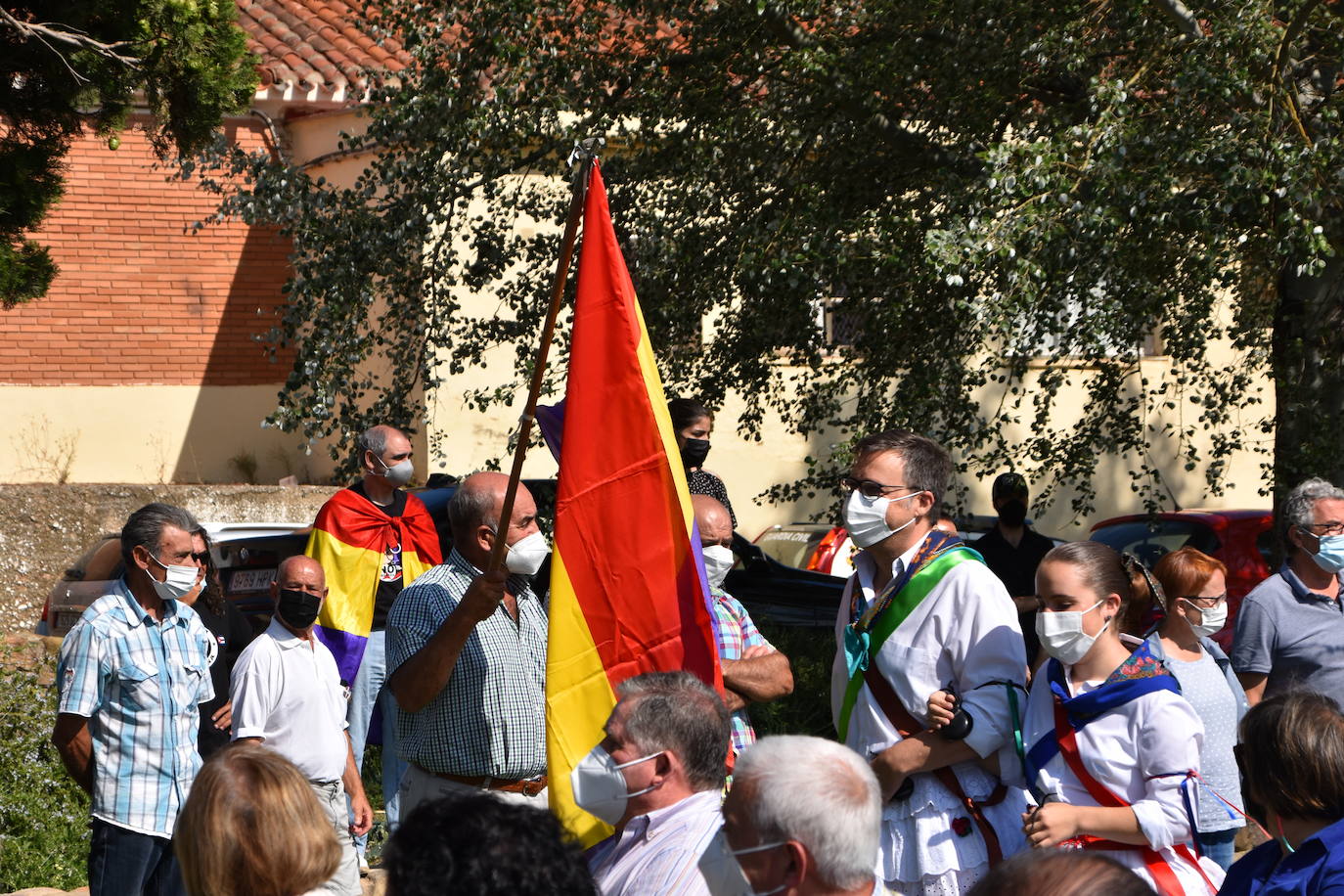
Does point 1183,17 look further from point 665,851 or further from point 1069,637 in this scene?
point 665,851

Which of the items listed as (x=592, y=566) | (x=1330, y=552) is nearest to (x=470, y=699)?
(x=592, y=566)

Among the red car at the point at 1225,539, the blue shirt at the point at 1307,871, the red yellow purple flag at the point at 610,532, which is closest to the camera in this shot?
the blue shirt at the point at 1307,871

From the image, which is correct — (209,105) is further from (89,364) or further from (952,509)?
(89,364)

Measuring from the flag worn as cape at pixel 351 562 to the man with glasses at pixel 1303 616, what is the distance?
148 inches

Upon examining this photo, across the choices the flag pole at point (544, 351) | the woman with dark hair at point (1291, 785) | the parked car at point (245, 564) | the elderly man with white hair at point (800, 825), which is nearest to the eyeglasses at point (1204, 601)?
the woman with dark hair at point (1291, 785)

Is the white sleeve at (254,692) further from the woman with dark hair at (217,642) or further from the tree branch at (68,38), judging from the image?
the tree branch at (68,38)

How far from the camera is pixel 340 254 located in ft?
30.5

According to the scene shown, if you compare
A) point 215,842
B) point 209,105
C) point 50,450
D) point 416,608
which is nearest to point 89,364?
point 50,450

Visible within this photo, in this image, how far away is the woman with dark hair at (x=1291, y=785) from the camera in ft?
10.4

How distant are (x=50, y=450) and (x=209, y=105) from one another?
1044cm

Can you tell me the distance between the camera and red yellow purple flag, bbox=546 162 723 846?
448cm

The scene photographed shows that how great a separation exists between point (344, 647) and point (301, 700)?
5.16ft

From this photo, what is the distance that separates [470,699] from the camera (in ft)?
15.4

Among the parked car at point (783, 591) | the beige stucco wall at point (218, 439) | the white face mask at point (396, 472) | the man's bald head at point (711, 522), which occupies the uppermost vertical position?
the beige stucco wall at point (218, 439)
